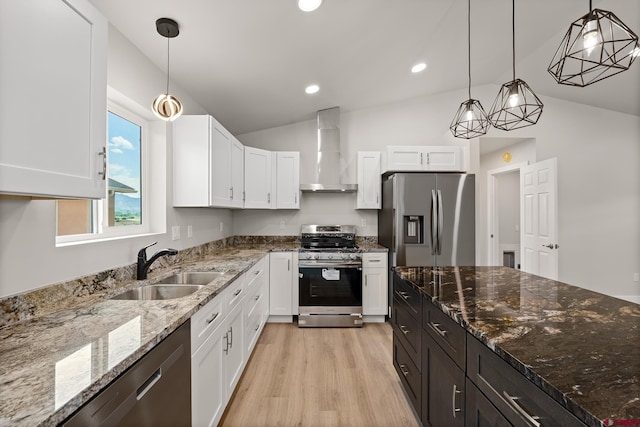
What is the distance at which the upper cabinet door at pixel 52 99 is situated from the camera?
81cm

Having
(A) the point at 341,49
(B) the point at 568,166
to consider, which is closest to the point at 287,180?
(A) the point at 341,49

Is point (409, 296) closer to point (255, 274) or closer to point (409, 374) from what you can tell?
point (409, 374)

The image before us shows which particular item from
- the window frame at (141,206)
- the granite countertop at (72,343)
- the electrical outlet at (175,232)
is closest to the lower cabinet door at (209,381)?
the granite countertop at (72,343)

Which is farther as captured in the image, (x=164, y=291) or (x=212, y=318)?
(x=164, y=291)

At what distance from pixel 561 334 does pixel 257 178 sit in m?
3.22

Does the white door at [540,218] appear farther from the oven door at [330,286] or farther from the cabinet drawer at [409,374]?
the cabinet drawer at [409,374]

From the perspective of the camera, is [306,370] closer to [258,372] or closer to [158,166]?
[258,372]

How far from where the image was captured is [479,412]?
108cm

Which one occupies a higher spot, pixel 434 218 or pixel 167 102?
pixel 167 102

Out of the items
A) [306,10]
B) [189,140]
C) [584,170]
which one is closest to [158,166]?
[189,140]

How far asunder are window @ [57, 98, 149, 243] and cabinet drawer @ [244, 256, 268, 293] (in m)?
0.89

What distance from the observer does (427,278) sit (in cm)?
188

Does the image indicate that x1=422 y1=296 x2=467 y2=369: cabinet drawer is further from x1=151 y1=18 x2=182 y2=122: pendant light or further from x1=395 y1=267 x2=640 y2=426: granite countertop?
x1=151 y1=18 x2=182 y2=122: pendant light

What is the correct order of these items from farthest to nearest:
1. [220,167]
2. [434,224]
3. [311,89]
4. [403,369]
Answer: [434,224] < [311,89] < [220,167] < [403,369]
